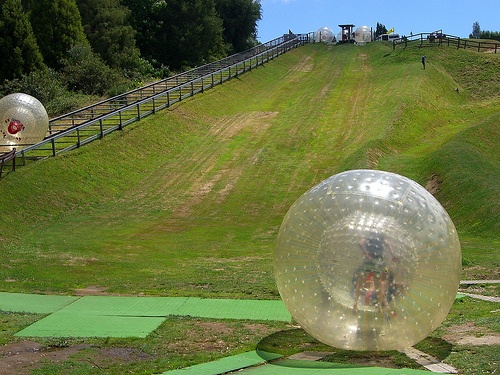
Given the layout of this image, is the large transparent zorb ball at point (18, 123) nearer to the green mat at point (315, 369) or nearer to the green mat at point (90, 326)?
the green mat at point (90, 326)

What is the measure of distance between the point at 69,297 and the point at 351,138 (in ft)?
87.6

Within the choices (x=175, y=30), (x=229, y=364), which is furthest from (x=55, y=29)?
(x=229, y=364)

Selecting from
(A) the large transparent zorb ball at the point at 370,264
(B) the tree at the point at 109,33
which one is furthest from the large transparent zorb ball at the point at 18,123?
(B) the tree at the point at 109,33

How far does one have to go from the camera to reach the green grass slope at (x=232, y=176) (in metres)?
22.2

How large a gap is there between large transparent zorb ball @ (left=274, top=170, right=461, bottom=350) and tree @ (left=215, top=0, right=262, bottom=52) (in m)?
78.1

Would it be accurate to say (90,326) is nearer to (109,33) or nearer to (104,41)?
(104,41)

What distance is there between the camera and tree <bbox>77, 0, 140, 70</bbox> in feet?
214

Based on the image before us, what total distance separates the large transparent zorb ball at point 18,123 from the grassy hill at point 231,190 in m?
1.66

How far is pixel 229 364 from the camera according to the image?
12.5 metres

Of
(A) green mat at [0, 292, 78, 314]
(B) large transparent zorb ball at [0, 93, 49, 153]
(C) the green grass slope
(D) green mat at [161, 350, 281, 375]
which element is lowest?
(C) the green grass slope

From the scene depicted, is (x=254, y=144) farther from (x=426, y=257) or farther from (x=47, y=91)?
(x=426, y=257)

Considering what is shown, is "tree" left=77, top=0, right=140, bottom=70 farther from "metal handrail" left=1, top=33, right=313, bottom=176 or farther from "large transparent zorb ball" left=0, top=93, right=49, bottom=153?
"large transparent zorb ball" left=0, top=93, right=49, bottom=153

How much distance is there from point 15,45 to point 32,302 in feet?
134

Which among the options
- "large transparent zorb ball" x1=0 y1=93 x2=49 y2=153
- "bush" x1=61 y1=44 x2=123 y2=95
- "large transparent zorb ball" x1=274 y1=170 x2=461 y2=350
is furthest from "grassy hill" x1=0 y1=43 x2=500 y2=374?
"bush" x1=61 y1=44 x2=123 y2=95
